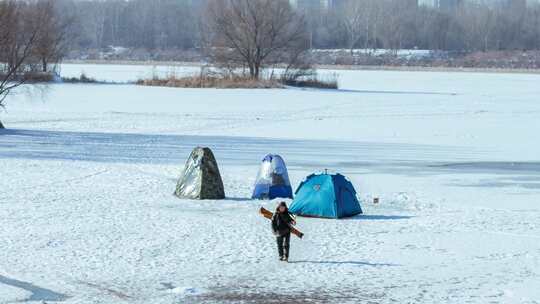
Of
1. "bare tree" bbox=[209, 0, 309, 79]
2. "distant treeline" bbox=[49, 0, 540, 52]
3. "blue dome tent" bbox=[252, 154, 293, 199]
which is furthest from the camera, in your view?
"distant treeline" bbox=[49, 0, 540, 52]

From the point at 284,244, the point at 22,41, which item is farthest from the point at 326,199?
the point at 22,41

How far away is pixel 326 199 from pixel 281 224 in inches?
143

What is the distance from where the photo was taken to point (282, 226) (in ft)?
45.9

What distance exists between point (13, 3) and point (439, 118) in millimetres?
16230

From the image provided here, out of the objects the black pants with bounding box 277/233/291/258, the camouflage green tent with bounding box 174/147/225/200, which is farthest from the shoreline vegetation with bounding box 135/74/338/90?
the black pants with bounding box 277/233/291/258

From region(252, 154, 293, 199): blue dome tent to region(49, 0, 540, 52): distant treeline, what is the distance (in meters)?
119

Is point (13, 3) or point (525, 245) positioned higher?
point (13, 3)

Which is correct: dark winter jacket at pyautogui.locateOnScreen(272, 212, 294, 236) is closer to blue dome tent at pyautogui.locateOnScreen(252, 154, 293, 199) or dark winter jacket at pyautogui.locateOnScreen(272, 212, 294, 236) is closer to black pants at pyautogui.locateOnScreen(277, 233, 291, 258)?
black pants at pyautogui.locateOnScreen(277, 233, 291, 258)

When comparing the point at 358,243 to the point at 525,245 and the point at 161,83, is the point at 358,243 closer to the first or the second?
the point at 525,245

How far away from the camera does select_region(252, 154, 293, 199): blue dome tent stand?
19.2 metres

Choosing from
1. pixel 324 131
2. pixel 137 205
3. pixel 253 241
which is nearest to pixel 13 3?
pixel 324 131

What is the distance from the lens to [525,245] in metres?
15.2

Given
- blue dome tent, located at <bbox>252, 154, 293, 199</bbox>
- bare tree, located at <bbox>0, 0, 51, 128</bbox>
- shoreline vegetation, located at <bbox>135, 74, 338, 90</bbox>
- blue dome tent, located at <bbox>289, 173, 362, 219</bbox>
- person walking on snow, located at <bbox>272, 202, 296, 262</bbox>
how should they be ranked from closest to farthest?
person walking on snow, located at <bbox>272, 202, 296, 262</bbox>
blue dome tent, located at <bbox>289, 173, 362, 219</bbox>
blue dome tent, located at <bbox>252, 154, 293, 199</bbox>
bare tree, located at <bbox>0, 0, 51, 128</bbox>
shoreline vegetation, located at <bbox>135, 74, 338, 90</bbox>

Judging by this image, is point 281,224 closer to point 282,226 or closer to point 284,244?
point 282,226
